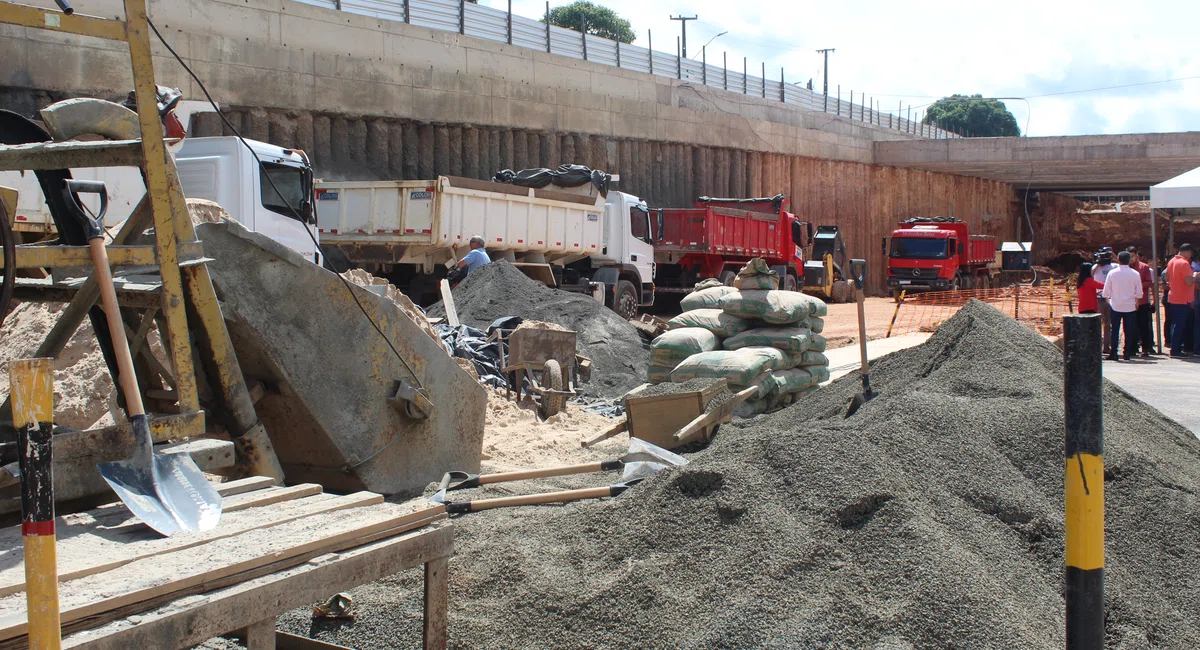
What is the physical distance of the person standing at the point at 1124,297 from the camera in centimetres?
1468

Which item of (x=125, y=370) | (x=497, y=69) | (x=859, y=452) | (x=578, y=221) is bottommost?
(x=859, y=452)

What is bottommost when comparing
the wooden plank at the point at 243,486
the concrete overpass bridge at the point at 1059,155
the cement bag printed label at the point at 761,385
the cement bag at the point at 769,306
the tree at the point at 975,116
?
the cement bag printed label at the point at 761,385

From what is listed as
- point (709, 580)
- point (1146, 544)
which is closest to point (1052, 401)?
point (1146, 544)

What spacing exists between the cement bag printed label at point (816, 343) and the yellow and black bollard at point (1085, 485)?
732 cm

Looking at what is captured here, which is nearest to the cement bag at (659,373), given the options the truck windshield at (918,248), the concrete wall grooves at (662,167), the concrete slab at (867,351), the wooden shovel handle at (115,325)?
the concrete slab at (867,351)

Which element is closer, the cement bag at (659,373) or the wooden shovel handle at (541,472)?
the wooden shovel handle at (541,472)

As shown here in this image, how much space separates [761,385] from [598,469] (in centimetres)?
352

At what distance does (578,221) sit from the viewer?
18766 mm

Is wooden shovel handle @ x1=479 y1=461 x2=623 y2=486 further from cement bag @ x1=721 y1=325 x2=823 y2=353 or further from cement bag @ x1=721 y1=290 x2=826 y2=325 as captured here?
cement bag @ x1=721 y1=290 x2=826 y2=325

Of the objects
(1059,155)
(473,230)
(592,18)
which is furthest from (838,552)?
(592,18)

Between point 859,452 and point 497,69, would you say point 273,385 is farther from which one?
point 497,69

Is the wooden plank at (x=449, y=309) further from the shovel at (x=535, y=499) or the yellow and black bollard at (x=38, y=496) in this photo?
the yellow and black bollard at (x=38, y=496)

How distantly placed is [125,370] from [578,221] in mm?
15965

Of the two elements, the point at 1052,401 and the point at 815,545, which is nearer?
the point at 815,545
